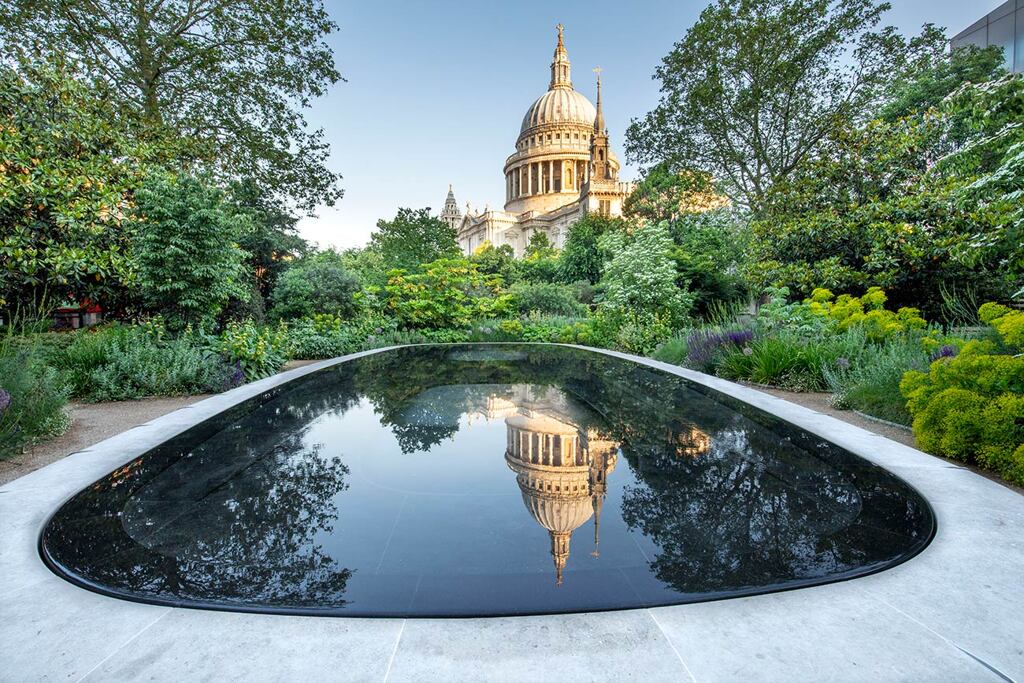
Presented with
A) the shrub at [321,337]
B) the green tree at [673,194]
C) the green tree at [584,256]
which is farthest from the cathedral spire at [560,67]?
the shrub at [321,337]

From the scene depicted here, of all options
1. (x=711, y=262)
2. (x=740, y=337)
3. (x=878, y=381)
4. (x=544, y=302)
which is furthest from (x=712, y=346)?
(x=544, y=302)

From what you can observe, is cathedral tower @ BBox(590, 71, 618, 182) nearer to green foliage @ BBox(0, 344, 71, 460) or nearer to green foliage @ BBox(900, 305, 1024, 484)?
green foliage @ BBox(900, 305, 1024, 484)

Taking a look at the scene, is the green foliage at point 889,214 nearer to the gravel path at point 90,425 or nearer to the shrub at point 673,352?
the shrub at point 673,352

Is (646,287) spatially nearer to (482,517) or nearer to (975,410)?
(975,410)

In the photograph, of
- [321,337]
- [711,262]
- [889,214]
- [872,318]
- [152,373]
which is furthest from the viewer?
[711,262]

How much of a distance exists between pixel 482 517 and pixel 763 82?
71.7 ft

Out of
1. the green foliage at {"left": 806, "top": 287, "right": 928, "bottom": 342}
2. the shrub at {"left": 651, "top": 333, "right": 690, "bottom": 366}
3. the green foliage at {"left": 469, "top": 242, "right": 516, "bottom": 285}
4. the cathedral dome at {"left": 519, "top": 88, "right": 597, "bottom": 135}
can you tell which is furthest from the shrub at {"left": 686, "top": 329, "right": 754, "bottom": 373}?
the cathedral dome at {"left": 519, "top": 88, "right": 597, "bottom": 135}

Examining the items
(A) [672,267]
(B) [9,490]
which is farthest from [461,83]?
(B) [9,490]

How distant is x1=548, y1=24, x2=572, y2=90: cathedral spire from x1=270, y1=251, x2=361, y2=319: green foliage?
6812 centimetres

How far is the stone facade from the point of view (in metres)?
64.9

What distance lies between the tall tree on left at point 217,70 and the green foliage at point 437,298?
157 inches

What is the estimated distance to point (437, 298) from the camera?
15727mm

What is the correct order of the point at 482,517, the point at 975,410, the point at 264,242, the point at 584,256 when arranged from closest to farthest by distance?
the point at 482,517 < the point at 975,410 < the point at 264,242 < the point at 584,256

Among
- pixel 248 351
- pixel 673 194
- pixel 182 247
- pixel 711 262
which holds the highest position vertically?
pixel 673 194
